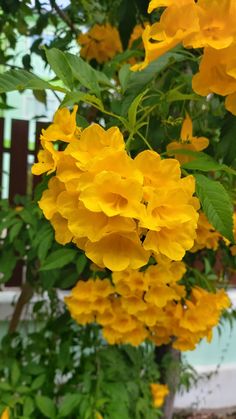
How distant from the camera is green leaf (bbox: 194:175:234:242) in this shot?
509 mm

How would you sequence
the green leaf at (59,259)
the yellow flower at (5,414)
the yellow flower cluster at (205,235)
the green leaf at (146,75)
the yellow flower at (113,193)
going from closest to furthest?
1. the yellow flower at (113,193)
2. the green leaf at (146,75)
3. the yellow flower cluster at (205,235)
4. the green leaf at (59,259)
5. the yellow flower at (5,414)

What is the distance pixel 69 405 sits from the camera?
137cm

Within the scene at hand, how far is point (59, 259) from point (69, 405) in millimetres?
547

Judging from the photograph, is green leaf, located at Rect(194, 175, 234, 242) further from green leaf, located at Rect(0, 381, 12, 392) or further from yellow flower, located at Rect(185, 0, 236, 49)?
green leaf, located at Rect(0, 381, 12, 392)

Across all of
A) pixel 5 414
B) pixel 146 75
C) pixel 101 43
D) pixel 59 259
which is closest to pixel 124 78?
pixel 146 75

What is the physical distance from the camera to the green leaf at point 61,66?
0.57 m

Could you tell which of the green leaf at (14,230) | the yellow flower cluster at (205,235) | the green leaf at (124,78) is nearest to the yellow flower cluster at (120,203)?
the green leaf at (124,78)

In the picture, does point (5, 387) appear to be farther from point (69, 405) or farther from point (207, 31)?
point (207, 31)

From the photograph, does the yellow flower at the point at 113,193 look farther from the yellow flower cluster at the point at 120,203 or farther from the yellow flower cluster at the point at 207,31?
the yellow flower cluster at the point at 207,31

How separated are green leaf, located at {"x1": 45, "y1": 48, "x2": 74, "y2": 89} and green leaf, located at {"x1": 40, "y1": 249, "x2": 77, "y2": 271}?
546mm

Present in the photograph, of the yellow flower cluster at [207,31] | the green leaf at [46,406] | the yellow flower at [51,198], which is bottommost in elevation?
the green leaf at [46,406]

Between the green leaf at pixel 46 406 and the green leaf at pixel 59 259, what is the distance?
0.53 metres

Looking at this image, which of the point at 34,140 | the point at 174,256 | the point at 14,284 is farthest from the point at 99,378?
the point at 34,140

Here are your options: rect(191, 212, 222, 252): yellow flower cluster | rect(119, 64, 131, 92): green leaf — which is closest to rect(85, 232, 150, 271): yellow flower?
rect(119, 64, 131, 92): green leaf
